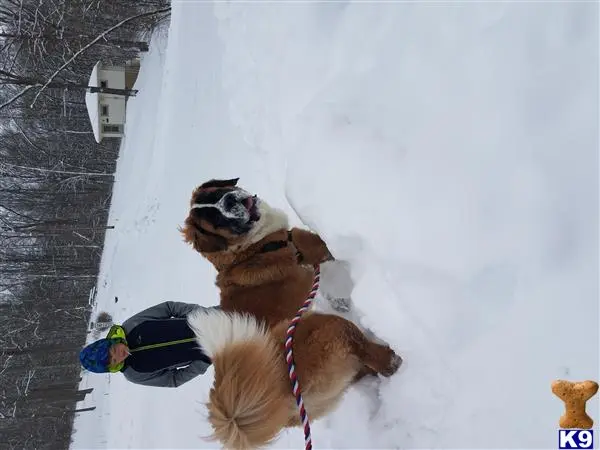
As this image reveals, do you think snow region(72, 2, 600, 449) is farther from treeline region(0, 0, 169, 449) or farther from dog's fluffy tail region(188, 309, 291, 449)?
treeline region(0, 0, 169, 449)

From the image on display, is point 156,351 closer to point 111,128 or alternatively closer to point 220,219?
point 220,219

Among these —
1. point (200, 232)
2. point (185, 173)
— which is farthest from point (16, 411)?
point (200, 232)

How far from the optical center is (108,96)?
1235cm

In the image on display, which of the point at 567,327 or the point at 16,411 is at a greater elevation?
the point at 567,327

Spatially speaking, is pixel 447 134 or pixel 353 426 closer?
pixel 447 134

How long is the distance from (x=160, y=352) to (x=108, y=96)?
11.3m

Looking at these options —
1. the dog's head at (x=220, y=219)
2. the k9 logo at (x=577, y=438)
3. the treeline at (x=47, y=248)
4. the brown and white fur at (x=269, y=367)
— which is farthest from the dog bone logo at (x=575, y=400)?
the treeline at (x=47, y=248)

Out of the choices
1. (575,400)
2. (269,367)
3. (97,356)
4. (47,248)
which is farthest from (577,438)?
(47,248)

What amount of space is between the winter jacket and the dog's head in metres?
0.56

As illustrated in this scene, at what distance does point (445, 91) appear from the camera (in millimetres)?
2484

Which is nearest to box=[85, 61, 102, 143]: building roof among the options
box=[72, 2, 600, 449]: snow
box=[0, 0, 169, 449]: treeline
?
box=[0, 0, 169, 449]: treeline

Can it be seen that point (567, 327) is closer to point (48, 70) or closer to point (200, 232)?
point (200, 232)

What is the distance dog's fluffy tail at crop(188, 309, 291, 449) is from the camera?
6.61 ft

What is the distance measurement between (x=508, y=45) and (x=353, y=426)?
226 cm
